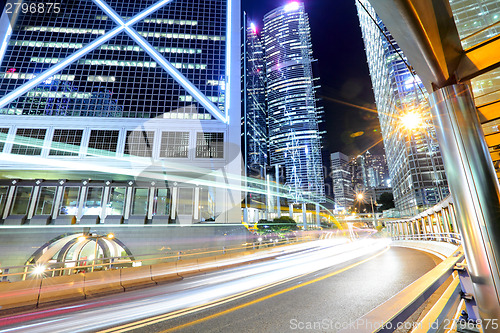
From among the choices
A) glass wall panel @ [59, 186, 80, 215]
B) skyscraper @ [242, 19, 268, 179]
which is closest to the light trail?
glass wall panel @ [59, 186, 80, 215]

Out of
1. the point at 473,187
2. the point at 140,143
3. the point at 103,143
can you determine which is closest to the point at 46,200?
the point at 103,143

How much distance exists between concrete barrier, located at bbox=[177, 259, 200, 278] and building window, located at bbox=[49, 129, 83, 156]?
3733 cm

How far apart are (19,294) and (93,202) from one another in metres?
36.6

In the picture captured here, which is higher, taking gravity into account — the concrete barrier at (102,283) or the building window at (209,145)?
the building window at (209,145)

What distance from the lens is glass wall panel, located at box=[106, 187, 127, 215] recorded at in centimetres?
3900

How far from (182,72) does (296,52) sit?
152224 millimetres

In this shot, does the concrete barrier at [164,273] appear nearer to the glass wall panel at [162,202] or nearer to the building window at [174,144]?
the glass wall panel at [162,202]

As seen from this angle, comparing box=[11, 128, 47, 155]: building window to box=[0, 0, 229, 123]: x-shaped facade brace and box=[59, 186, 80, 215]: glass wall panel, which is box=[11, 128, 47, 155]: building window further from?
box=[59, 186, 80, 215]: glass wall panel

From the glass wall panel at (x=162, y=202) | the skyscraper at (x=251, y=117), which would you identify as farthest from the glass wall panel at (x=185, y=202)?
the skyscraper at (x=251, y=117)

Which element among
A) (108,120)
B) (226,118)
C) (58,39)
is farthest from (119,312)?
(58,39)

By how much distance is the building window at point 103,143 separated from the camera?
39.5 m

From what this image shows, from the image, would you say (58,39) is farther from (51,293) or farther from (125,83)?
(51,293)

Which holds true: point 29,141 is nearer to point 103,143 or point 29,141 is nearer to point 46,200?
point 46,200

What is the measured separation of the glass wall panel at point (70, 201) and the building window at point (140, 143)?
11.6 metres
